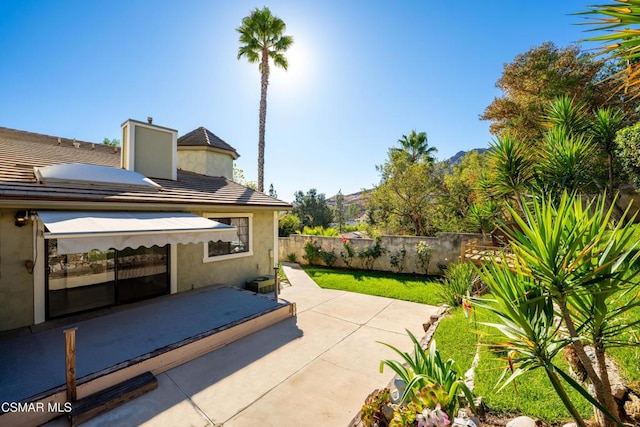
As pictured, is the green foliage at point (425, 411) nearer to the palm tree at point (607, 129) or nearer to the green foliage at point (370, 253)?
the palm tree at point (607, 129)

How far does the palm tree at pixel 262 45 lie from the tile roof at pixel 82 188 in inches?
494

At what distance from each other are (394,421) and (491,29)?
21.1 metres

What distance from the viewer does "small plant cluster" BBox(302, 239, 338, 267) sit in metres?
26.0

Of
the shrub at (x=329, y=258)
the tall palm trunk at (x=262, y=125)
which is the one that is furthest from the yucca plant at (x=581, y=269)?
the tall palm trunk at (x=262, y=125)

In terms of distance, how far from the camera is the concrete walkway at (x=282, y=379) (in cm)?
661

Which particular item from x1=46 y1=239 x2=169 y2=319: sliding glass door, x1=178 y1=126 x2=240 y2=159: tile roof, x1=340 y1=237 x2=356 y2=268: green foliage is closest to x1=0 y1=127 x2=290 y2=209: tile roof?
x1=46 y1=239 x2=169 y2=319: sliding glass door

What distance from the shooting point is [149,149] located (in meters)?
15.8

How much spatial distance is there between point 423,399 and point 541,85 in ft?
90.7

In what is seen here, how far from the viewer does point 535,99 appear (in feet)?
70.5

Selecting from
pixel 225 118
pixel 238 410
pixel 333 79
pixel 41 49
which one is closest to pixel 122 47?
pixel 41 49

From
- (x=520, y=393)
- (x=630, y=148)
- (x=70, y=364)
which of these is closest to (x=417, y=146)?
(x=630, y=148)

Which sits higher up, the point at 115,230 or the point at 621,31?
the point at 621,31

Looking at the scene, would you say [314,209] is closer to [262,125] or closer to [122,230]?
[262,125]

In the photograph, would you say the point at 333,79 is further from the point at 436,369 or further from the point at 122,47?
the point at 436,369
